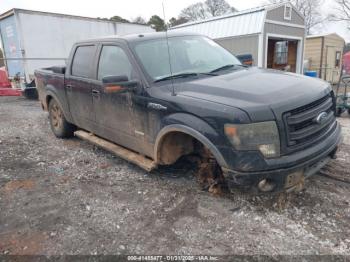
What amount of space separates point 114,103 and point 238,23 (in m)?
13.3

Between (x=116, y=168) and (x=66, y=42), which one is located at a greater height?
(x=66, y=42)

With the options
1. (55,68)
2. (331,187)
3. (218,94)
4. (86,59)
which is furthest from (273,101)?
(55,68)

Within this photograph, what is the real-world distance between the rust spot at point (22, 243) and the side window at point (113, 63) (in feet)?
6.94

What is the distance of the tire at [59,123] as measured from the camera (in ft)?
19.6

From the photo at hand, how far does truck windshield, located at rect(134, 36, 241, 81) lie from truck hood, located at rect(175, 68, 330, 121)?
0.37 meters

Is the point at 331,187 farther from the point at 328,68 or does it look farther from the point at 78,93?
the point at 328,68

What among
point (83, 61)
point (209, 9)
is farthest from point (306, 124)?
point (209, 9)

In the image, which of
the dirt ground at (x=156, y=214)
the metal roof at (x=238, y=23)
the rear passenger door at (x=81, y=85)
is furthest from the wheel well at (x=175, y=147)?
the metal roof at (x=238, y=23)

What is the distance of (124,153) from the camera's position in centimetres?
421

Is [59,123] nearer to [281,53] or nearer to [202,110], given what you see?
[202,110]

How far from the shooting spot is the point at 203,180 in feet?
11.9

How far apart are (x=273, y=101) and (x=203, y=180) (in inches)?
53.9

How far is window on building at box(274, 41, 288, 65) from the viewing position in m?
19.8

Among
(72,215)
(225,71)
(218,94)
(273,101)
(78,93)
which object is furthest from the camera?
(78,93)
